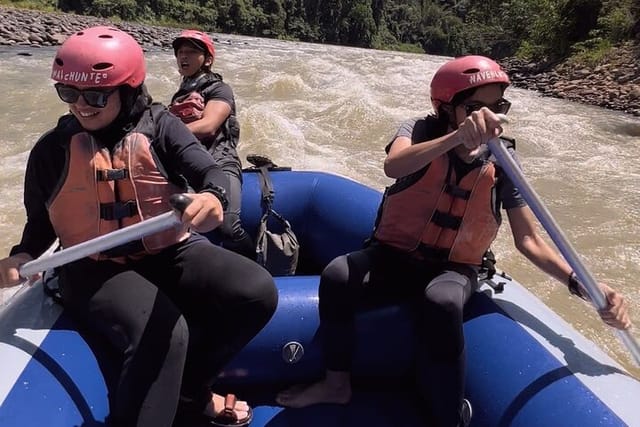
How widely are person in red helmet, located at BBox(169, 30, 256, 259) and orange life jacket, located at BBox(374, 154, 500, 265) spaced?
0.80 m

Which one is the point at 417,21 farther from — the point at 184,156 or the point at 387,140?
the point at 184,156

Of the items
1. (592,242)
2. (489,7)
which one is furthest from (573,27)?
(489,7)

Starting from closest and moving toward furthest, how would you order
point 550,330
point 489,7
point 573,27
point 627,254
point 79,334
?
1. point 79,334
2. point 550,330
3. point 627,254
4. point 573,27
5. point 489,7

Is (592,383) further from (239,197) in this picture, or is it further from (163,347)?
(239,197)

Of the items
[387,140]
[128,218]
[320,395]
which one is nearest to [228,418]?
[320,395]

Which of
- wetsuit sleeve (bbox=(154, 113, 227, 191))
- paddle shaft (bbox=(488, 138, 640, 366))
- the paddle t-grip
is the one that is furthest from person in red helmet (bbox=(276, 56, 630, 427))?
the paddle t-grip

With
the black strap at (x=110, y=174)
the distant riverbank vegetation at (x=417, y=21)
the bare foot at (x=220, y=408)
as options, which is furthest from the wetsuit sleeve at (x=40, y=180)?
the distant riverbank vegetation at (x=417, y=21)

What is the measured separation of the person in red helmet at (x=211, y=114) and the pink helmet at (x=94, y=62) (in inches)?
35.0

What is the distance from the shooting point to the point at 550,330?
160cm

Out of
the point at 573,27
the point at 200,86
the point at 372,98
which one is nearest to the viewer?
the point at 200,86

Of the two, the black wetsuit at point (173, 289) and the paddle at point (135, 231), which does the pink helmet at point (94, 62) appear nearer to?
the black wetsuit at point (173, 289)

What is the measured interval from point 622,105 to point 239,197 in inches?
298

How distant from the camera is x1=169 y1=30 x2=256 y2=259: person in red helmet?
2312 mm

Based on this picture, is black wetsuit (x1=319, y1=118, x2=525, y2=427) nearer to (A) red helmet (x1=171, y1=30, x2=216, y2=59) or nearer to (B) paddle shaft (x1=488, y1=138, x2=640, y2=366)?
(B) paddle shaft (x1=488, y1=138, x2=640, y2=366)
